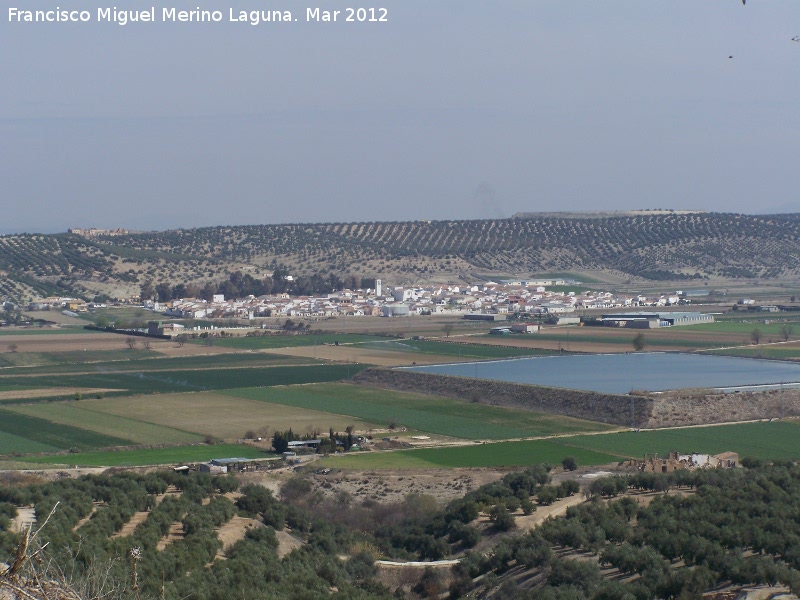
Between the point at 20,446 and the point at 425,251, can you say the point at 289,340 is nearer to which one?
the point at 20,446

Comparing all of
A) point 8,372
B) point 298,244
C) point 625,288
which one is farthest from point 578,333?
point 298,244

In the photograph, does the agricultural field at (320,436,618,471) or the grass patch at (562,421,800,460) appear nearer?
the agricultural field at (320,436,618,471)

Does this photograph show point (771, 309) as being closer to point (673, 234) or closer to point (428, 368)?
point (428, 368)

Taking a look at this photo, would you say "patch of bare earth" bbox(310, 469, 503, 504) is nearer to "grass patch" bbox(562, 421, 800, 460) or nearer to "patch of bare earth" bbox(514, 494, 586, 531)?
"patch of bare earth" bbox(514, 494, 586, 531)

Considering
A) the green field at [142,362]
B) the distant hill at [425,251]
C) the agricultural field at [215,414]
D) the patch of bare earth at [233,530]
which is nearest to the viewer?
the patch of bare earth at [233,530]

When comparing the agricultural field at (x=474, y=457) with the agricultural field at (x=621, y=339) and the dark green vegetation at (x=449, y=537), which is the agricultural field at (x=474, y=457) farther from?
the agricultural field at (x=621, y=339)

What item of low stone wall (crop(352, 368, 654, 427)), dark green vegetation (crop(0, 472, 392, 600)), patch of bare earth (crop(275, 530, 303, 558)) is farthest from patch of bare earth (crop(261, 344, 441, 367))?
patch of bare earth (crop(275, 530, 303, 558))

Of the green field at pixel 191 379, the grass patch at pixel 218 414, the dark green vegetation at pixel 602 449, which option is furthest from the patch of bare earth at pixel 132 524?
the green field at pixel 191 379
